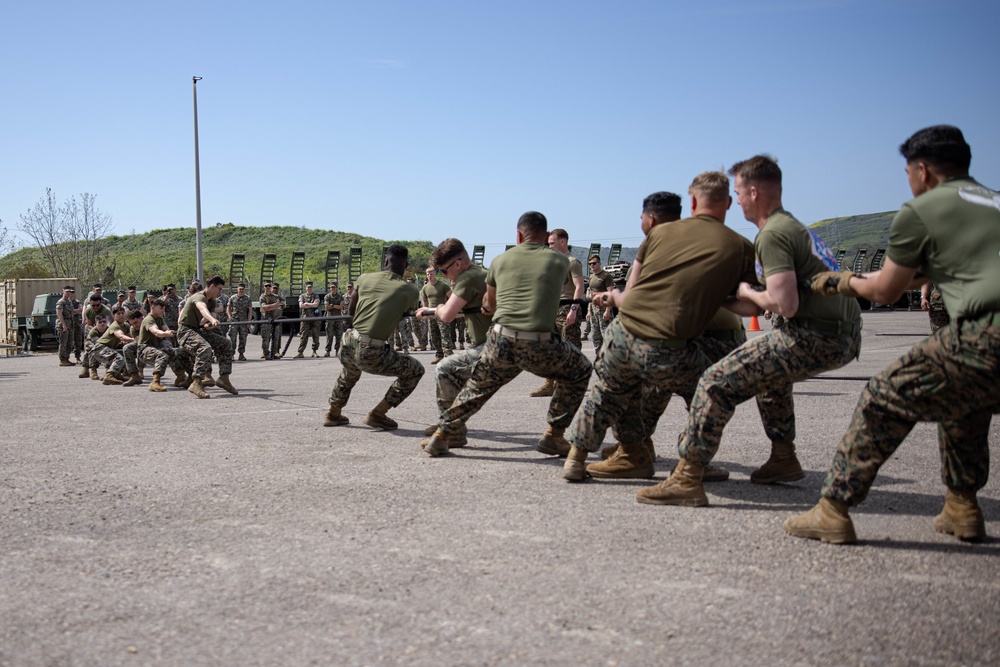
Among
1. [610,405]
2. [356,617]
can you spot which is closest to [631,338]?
[610,405]

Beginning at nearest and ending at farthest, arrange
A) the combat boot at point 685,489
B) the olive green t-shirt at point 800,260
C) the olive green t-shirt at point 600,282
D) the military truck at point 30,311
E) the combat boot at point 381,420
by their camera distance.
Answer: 1. the olive green t-shirt at point 800,260
2. the combat boot at point 685,489
3. the combat boot at point 381,420
4. the olive green t-shirt at point 600,282
5. the military truck at point 30,311

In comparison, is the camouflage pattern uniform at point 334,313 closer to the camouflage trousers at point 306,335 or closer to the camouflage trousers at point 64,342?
the camouflage trousers at point 306,335

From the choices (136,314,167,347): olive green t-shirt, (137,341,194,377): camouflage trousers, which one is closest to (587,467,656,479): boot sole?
(137,341,194,377): camouflage trousers

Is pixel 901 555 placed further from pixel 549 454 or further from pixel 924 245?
pixel 549 454

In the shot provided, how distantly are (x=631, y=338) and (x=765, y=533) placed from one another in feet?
4.61

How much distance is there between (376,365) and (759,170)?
14.5 ft

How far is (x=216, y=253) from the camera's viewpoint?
86.8 meters

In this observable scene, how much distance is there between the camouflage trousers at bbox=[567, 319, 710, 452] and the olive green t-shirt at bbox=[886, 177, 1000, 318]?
166 centimetres

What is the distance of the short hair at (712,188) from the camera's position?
560 cm

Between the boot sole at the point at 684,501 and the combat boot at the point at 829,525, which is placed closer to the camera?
the combat boot at the point at 829,525

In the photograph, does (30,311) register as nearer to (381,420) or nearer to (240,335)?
(240,335)

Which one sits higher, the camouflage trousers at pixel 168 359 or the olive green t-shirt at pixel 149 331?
the olive green t-shirt at pixel 149 331

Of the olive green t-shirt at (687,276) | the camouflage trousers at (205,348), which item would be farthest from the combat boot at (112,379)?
the olive green t-shirt at (687,276)

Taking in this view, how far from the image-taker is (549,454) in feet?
23.5
